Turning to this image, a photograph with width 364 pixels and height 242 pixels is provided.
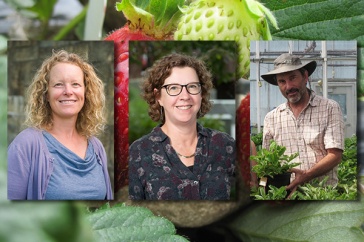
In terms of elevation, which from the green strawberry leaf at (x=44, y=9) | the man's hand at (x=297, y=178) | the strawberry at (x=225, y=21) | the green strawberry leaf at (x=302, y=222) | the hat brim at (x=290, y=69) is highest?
the green strawberry leaf at (x=44, y=9)

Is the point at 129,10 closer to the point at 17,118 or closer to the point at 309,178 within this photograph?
the point at 17,118

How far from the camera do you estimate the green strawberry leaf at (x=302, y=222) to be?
66cm

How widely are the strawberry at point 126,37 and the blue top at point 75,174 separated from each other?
0.08ft

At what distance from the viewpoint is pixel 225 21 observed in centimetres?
62

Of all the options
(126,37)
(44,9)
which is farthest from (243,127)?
(44,9)

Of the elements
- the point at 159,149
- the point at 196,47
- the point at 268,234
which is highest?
the point at 196,47

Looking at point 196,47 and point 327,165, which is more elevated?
point 196,47

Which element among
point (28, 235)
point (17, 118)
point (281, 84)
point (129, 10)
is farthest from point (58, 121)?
point (28, 235)

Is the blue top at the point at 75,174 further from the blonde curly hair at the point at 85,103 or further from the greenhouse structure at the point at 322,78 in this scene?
the greenhouse structure at the point at 322,78

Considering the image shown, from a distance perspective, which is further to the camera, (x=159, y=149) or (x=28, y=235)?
(x=159, y=149)

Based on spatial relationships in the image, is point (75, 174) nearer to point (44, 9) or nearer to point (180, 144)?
point (180, 144)

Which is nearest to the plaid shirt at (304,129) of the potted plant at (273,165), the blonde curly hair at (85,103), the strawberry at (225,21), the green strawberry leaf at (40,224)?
the potted plant at (273,165)

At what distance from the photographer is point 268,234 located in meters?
0.67

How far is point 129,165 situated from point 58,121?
10 cm
